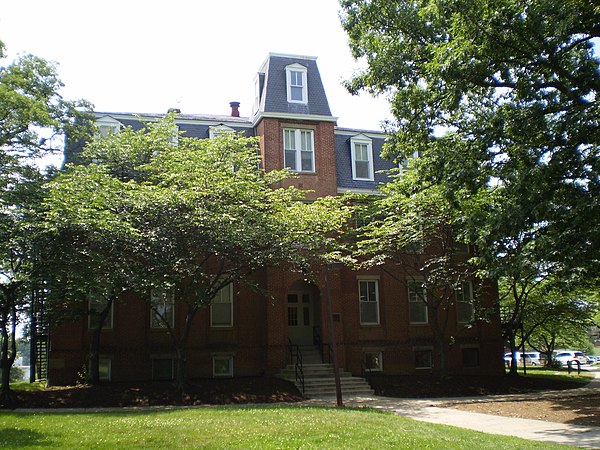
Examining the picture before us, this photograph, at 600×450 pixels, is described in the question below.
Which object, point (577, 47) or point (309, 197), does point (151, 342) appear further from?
point (577, 47)

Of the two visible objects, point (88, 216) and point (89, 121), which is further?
point (89, 121)

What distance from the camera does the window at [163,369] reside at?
22.8 m

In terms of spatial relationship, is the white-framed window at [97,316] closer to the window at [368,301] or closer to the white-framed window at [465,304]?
the window at [368,301]

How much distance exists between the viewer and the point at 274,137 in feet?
A: 80.9

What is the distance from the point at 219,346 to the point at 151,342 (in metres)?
2.62

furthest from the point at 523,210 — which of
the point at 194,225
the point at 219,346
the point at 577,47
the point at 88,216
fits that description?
the point at 219,346

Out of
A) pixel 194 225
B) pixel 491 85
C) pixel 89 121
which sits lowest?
pixel 194 225

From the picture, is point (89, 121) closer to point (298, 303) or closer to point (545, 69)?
point (298, 303)

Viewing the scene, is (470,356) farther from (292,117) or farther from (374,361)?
(292,117)

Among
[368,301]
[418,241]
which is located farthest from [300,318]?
[418,241]

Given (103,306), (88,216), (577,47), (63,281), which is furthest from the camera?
(103,306)

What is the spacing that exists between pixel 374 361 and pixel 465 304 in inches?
212

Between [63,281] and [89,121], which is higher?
[89,121]

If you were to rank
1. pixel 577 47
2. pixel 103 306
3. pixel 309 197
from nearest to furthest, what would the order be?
pixel 577 47, pixel 103 306, pixel 309 197
